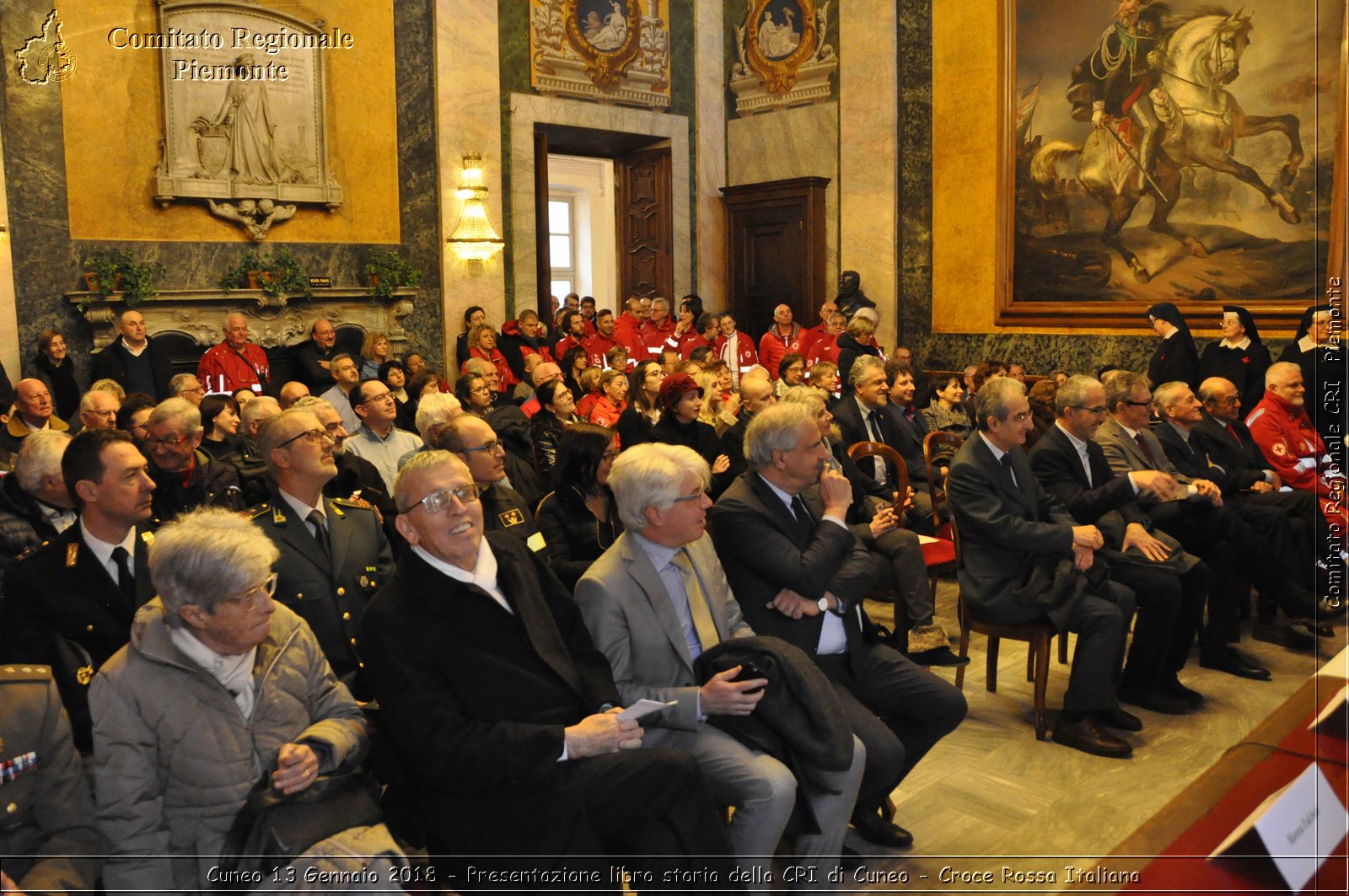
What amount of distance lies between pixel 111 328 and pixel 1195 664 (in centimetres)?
905

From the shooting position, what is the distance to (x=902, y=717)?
3447mm

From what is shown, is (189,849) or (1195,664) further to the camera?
(1195,664)

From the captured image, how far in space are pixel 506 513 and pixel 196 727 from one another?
1895mm

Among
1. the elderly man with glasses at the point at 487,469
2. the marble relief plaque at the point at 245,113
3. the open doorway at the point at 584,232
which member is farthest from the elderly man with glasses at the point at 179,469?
the open doorway at the point at 584,232

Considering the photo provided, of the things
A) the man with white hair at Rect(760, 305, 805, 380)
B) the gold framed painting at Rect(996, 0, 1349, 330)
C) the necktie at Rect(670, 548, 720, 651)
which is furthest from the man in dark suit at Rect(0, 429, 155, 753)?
the man with white hair at Rect(760, 305, 805, 380)

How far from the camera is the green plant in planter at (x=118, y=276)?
9.34m

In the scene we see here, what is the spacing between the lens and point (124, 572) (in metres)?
3.01

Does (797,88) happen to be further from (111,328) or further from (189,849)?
(189,849)

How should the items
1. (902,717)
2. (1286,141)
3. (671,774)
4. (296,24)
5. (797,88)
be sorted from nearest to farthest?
(671,774), (902,717), (1286,141), (296,24), (797,88)

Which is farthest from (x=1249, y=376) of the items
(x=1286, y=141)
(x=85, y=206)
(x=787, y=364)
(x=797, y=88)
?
(x=85, y=206)

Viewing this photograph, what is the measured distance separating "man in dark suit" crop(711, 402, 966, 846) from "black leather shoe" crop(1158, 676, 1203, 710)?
186 cm

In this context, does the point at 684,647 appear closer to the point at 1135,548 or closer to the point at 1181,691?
the point at 1135,548

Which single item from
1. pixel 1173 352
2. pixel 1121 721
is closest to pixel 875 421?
pixel 1121 721

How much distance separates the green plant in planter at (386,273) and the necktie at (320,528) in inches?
312
